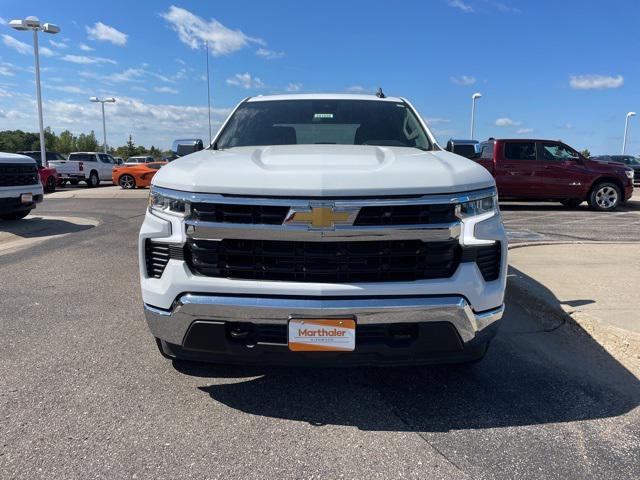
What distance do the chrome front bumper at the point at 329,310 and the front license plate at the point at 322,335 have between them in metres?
0.03

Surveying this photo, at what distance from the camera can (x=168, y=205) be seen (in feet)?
9.09

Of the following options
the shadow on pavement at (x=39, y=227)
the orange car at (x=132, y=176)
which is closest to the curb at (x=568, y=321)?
the shadow on pavement at (x=39, y=227)

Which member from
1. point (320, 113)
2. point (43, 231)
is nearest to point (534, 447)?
point (320, 113)

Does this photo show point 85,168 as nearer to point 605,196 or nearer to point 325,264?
point 605,196

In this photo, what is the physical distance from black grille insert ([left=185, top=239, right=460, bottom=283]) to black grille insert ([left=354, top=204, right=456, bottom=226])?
107 mm

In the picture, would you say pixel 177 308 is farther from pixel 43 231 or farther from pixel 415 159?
pixel 43 231

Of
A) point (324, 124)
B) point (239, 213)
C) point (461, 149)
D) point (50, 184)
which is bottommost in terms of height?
point (50, 184)

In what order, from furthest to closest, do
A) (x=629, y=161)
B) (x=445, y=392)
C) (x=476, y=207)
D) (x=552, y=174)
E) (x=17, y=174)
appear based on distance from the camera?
(x=629, y=161) < (x=552, y=174) < (x=17, y=174) < (x=445, y=392) < (x=476, y=207)

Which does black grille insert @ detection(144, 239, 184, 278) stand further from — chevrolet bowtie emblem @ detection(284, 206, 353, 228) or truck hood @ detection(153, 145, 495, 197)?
chevrolet bowtie emblem @ detection(284, 206, 353, 228)

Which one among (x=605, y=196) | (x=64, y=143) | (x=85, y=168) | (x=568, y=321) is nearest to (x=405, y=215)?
(x=568, y=321)

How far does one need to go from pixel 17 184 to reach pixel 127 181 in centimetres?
1388

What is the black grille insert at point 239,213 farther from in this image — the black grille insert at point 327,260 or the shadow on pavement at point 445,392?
the shadow on pavement at point 445,392

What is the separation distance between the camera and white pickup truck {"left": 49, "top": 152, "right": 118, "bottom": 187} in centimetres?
2597

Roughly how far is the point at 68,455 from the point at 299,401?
124 centimetres
